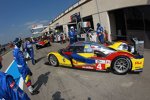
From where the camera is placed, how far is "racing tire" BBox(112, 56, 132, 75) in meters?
8.40

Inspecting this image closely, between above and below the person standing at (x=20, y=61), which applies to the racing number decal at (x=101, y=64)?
below

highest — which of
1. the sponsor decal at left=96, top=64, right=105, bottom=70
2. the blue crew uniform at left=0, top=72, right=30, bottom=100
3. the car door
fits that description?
the blue crew uniform at left=0, top=72, right=30, bottom=100

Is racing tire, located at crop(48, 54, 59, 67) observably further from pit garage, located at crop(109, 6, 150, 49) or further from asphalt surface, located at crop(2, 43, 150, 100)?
pit garage, located at crop(109, 6, 150, 49)

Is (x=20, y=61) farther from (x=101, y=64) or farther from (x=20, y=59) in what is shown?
(x=101, y=64)

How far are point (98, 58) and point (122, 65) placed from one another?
3.53 ft

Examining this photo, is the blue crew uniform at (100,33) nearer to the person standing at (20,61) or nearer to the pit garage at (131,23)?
the pit garage at (131,23)

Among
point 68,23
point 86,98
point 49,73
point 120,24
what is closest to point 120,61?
point 86,98

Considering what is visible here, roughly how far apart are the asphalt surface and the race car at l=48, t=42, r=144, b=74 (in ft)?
0.95

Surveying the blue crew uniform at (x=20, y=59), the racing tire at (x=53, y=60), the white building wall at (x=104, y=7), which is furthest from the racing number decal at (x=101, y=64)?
the white building wall at (x=104, y=7)

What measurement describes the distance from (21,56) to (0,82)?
177 inches

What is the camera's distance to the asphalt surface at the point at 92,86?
6.64m

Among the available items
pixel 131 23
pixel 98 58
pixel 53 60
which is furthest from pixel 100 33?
pixel 98 58

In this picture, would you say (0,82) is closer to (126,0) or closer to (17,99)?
(17,99)

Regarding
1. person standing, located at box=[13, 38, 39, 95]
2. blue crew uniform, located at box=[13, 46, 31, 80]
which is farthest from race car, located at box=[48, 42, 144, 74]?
blue crew uniform, located at box=[13, 46, 31, 80]
